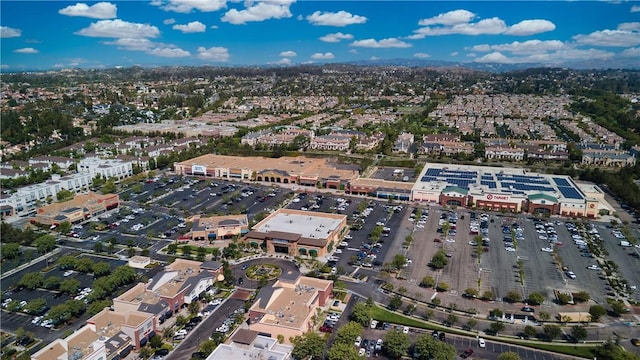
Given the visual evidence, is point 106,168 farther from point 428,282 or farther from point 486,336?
point 486,336

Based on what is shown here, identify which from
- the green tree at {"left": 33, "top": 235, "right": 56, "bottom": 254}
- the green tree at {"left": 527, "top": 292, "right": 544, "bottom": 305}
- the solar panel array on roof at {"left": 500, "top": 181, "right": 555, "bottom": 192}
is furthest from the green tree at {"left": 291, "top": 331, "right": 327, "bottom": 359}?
the solar panel array on roof at {"left": 500, "top": 181, "right": 555, "bottom": 192}

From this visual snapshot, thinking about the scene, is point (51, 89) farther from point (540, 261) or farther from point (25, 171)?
point (540, 261)

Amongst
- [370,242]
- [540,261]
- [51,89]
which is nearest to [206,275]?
[370,242]

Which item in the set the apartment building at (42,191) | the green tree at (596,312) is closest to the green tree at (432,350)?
the green tree at (596,312)

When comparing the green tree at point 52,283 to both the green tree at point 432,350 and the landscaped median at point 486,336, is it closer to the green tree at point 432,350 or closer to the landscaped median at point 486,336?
the landscaped median at point 486,336

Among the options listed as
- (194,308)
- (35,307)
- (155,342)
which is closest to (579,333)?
(194,308)

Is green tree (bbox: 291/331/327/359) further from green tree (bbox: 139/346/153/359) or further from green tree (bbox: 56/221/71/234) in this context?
green tree (bbox: 56/221/71/234)
